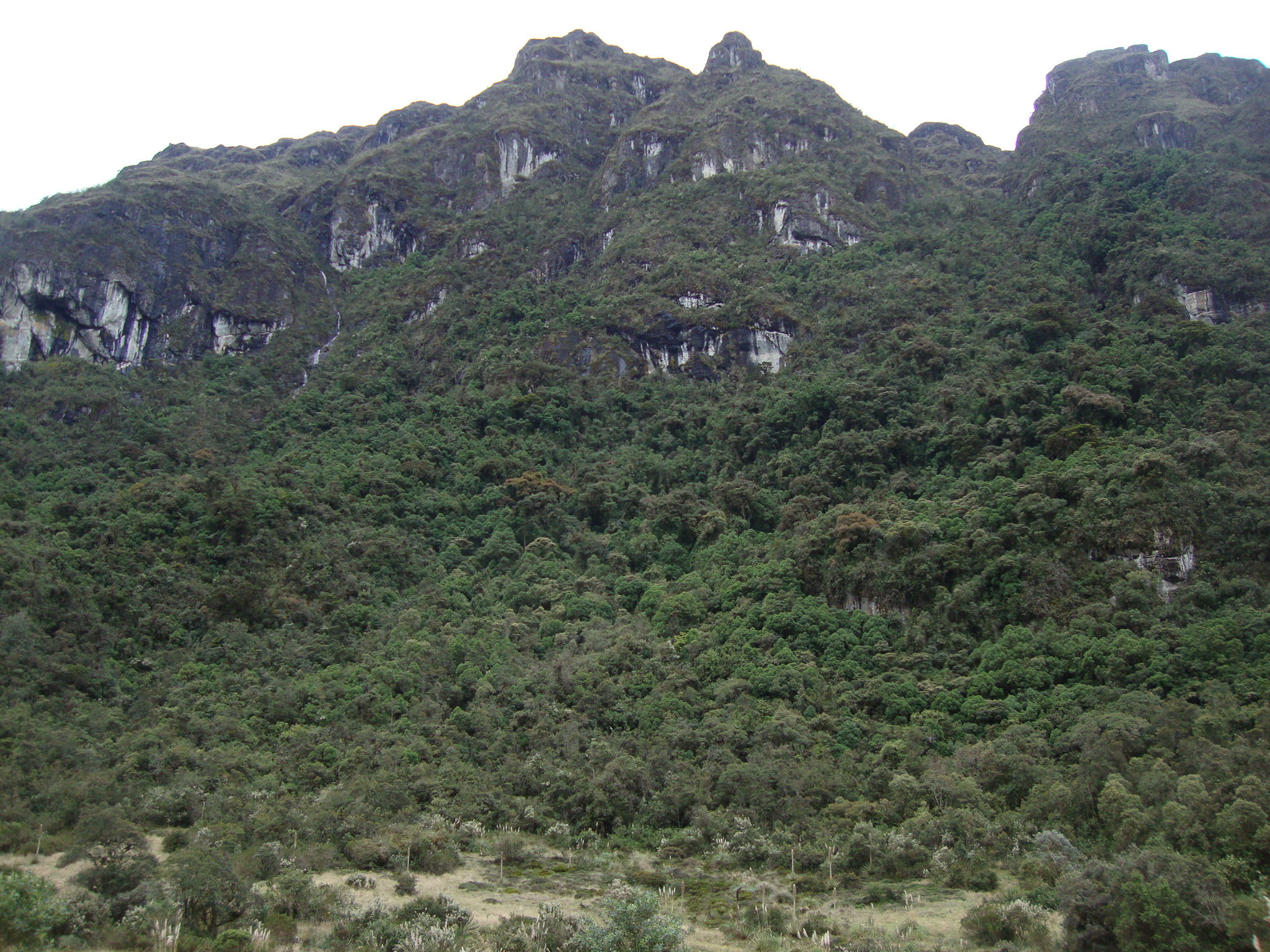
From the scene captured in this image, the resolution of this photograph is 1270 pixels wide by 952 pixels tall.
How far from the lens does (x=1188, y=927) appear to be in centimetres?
1878

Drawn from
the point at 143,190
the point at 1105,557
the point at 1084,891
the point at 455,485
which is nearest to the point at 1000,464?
the point at 1105,557

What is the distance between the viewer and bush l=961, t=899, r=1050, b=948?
69.7 ft

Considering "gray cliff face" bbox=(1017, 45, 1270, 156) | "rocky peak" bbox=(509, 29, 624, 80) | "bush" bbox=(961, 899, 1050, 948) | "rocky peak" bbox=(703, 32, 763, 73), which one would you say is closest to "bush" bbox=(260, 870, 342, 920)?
"bush" bbox=(961, 899, 1050, 948)

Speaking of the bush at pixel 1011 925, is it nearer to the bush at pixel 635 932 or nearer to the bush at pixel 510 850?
the bush at pixel 635 932

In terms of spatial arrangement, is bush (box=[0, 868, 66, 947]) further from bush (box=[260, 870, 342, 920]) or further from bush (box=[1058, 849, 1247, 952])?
bush (box=[1058, 849, 1247, 952])

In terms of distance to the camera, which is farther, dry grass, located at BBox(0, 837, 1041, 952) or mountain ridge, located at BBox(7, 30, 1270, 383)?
mountain ridge, located at BBox(7, 30, 1270, 383)

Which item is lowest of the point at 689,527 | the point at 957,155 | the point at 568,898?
the point at 568,898

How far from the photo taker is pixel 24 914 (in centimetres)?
1723

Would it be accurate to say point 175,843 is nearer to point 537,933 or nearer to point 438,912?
point 438,912

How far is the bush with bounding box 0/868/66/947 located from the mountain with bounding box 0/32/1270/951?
1741 millimetres

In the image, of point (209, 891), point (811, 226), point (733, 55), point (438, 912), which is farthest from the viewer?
point (733, 55)

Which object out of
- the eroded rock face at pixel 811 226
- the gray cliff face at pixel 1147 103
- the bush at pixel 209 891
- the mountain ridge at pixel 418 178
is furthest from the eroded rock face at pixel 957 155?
the bush at pixel 209 891

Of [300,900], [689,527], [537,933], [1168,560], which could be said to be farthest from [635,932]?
[689,527]

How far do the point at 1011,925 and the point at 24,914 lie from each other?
2233 cm
